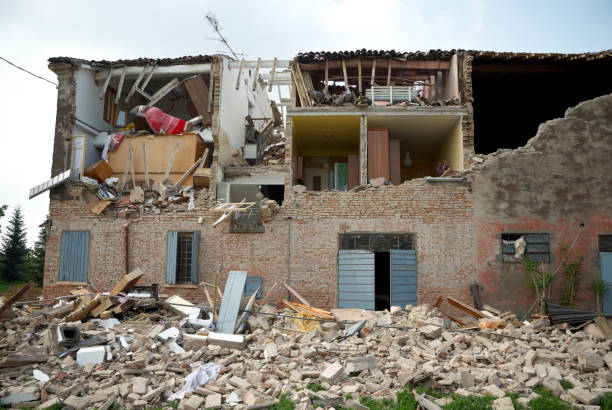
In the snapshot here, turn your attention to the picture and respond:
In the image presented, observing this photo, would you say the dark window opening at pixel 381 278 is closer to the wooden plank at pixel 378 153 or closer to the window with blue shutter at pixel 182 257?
the wooden plank at pixel 378 153

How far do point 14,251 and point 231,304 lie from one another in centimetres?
2718

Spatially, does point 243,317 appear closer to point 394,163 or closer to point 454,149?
point 394,163

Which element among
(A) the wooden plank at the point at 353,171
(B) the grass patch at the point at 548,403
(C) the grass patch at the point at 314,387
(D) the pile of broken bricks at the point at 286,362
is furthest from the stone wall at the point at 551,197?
(C) the grass patch at the point at 314,387

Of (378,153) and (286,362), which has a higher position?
(378,153)

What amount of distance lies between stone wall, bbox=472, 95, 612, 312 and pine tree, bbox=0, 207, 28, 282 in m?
30.3

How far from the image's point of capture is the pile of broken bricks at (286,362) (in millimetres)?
6562

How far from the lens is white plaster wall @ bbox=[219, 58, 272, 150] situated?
14.7 m

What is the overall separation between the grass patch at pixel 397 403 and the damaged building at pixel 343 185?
592cm

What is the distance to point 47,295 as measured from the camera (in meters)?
13.5

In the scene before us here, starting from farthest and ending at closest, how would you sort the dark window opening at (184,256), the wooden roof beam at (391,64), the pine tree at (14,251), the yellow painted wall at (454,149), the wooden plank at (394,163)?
the pine tree at (14,251) → the wooden roof beam at (391,64) → the wooden plank at (394,163) → the yellow painted wall at (454,149) → the dark window opening at (184,256)

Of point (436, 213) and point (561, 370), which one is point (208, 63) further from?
point (561, 370)

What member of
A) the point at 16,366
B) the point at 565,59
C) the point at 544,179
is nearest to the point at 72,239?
the point at 16,366

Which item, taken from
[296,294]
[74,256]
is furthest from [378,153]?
[74,256]

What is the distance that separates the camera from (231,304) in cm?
973
